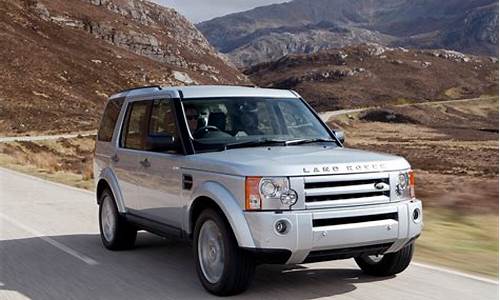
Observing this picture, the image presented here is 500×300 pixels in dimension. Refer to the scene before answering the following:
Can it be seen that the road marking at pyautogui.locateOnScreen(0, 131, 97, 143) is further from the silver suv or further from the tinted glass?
the silver suv

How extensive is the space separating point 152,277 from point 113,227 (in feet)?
5.62

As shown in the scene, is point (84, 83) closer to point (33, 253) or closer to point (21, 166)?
point (21, 166)

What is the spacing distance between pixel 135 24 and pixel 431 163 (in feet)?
258

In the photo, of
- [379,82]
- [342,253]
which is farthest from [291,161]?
[379,82]

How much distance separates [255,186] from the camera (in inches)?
237

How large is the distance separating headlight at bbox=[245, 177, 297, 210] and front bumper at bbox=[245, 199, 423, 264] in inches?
2.7

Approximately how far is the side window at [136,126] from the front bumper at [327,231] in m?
2.54

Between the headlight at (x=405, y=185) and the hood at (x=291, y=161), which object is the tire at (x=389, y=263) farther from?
the hood at (x=291, y=161)

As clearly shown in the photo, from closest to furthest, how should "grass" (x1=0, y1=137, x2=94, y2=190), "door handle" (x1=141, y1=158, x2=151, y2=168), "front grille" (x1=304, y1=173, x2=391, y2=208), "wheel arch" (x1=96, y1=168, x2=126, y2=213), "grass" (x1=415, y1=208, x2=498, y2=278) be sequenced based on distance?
1. "front grille" (x1=304, y1=173, x2=391, y2=208)
2. "door handle" (x1=141, y1=158, x2=151, y2=168)
3. "grass" (x1=415, y1=208, x2=498, y2=278)
4. "wheel arch" (x1=96, y1=168, x2=126, y2=213)
5. "grass" (x1=0, y1=137, x2=94, y2=190)

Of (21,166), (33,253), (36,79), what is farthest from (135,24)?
(33,253)

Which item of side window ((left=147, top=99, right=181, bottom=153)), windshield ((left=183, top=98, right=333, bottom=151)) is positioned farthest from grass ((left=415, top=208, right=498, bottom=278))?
side window ((left=147, top=99, right=181, bottom=153))

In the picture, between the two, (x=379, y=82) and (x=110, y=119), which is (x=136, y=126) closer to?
(x=110, y=119)

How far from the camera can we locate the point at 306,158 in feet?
20.8

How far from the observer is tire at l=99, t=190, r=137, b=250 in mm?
8844
